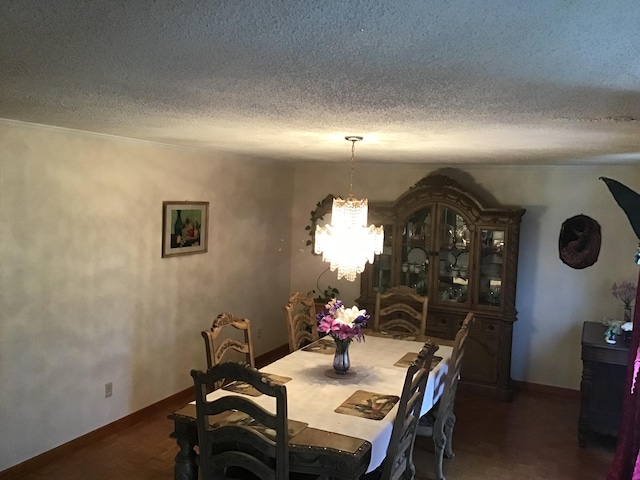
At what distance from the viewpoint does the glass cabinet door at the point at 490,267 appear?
17.4 feet

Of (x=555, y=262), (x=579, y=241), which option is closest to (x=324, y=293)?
(x=555, y=262)

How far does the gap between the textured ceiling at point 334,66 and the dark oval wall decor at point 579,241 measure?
225 centimetres

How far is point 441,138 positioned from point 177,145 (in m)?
2.21

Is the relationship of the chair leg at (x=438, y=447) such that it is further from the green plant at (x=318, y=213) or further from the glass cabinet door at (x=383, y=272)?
the green plant at (x=318, y=213)

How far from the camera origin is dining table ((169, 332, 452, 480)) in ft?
7.84

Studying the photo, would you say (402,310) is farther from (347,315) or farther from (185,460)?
(185,460)

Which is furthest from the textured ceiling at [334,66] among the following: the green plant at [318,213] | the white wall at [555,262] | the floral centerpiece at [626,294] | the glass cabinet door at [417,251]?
the green plant at [318,213]

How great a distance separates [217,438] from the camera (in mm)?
2441

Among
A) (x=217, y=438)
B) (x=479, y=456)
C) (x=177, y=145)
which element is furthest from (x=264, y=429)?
(x=177, y=145)

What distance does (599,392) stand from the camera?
4340 millimetres

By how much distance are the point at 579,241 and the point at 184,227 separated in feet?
11.7

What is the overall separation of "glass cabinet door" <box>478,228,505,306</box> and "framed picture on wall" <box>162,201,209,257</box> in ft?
8.37

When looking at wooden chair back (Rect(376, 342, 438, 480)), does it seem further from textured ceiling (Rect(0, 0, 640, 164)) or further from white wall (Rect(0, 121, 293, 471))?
white wall (Rect(0, 121, 293, 471))

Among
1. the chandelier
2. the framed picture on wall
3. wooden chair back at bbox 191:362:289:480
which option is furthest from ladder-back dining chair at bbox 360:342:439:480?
the framed picture on wall
